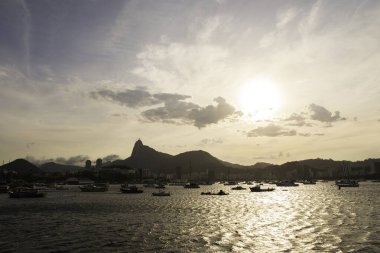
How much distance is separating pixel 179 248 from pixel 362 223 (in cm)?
4149

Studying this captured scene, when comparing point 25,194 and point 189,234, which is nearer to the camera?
point 189,234

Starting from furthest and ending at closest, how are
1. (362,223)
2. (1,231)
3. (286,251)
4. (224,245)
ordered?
(362,223) < (1,231) < (224,245) < (286,251)

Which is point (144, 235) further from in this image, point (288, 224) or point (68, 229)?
point (288, 224)

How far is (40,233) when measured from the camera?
6247 centimetres

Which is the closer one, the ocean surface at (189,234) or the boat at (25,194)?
the ocean surface at (189,234)

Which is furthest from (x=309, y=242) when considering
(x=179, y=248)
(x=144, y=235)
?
(x=144, y=235)

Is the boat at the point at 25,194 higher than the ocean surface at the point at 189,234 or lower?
Result: higher

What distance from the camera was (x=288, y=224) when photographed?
74562 millimetres

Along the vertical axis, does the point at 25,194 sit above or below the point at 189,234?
above

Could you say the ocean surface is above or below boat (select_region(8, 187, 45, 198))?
below

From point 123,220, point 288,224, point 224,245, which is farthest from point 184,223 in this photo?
point 224,245

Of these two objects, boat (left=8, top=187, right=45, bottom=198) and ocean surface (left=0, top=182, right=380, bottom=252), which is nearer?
ocean surface (left=0, top=182, right=380, bottom=252)

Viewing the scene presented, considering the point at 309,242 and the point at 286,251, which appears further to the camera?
the point at 309,242

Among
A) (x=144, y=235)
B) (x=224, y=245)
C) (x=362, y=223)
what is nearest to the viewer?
(x=224, y=245)
